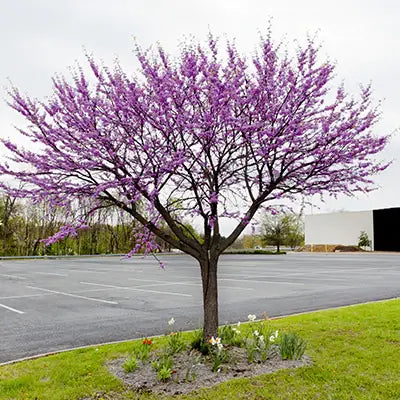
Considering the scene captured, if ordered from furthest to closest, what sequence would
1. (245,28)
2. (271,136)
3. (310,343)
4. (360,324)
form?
(360,324)
(310,343)
(245,28)
(271,136)

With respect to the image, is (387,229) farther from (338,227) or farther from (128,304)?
(128,304)

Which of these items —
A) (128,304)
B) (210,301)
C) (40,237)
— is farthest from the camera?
(40,237)

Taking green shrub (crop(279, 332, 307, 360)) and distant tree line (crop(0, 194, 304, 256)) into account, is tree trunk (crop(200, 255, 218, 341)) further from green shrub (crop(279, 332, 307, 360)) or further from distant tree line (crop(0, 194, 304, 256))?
distant tree line (crop(0, 194, 304, 256))

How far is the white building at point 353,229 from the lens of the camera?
50.5m

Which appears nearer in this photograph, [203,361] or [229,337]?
[203,361]

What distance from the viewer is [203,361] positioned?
5051 millimetres

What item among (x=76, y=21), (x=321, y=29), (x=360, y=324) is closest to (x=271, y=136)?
(x=321, y=29)

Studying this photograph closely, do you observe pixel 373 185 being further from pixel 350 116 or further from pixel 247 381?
pixel 247 381

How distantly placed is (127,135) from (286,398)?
3.21 m

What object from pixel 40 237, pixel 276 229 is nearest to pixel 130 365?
pixel 40 237

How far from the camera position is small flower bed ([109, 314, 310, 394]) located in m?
4.50

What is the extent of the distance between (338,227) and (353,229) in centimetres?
211

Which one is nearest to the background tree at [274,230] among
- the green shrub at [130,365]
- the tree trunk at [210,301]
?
the tree trunk at [210,301]

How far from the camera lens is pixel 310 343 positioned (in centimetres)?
596
